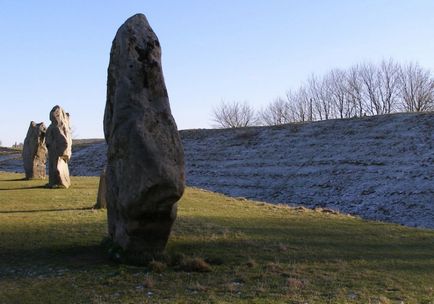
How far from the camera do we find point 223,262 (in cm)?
1087

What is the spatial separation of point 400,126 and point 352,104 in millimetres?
38115

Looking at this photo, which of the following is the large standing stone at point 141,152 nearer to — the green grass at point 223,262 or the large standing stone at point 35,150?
the green grass at point 223,262

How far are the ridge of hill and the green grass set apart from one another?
1032cm

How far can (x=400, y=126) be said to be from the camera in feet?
129

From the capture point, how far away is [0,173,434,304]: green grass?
8703 millimetres

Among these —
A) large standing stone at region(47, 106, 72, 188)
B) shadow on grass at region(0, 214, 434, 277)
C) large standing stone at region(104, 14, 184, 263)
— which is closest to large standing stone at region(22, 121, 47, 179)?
large standing stone at region(47, 106, 72, 188)

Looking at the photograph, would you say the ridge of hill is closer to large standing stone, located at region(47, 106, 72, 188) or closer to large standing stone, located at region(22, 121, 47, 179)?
large standing stone, located at region(22, 121, 47, 179)

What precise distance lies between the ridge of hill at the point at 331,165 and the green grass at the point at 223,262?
1032 centimetres

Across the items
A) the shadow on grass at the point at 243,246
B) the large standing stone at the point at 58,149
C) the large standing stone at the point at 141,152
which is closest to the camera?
the large standing stone at the point at 141,152

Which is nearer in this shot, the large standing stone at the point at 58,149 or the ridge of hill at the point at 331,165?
the large standing stone at the point at 58,149

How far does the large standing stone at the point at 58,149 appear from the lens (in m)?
23.6

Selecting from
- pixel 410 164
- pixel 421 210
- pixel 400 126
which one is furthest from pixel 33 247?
pixel 400 126

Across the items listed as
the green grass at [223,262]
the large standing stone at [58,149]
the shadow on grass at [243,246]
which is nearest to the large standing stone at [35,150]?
the large standing stone at [58,149]

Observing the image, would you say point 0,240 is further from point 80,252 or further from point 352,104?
point 352,104
